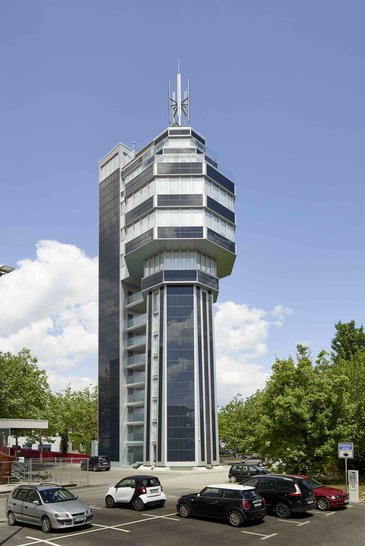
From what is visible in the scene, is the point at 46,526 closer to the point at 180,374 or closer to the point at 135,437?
the point at 180,374

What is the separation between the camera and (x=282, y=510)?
24.4m

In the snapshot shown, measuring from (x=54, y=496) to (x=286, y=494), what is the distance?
1076 centimetres

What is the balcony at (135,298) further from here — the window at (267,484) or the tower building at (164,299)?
the window at (267,484)

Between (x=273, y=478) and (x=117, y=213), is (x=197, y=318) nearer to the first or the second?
(x=117, y=213)

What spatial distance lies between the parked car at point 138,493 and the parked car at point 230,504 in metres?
3.02

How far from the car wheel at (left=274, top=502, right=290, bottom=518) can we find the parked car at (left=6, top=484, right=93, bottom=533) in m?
8.98

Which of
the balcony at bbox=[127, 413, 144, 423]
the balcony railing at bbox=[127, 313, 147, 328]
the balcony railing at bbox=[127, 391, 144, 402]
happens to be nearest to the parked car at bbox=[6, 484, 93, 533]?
the balcony at bbox=[127, 413, 144, 423]

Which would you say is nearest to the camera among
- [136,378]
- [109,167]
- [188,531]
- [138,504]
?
[188,531]

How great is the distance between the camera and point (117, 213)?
75.9 meters

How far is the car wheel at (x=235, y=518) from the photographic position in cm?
2183

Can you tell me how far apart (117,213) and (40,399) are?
1116 inches

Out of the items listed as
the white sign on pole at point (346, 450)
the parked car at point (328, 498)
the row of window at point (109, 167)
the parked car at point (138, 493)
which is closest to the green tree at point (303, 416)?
the white sign on pole at point (346, 450)

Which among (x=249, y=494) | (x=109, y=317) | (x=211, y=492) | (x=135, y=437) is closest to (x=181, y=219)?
(x=109, y=317)

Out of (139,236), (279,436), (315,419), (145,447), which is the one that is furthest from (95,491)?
(139,236)
